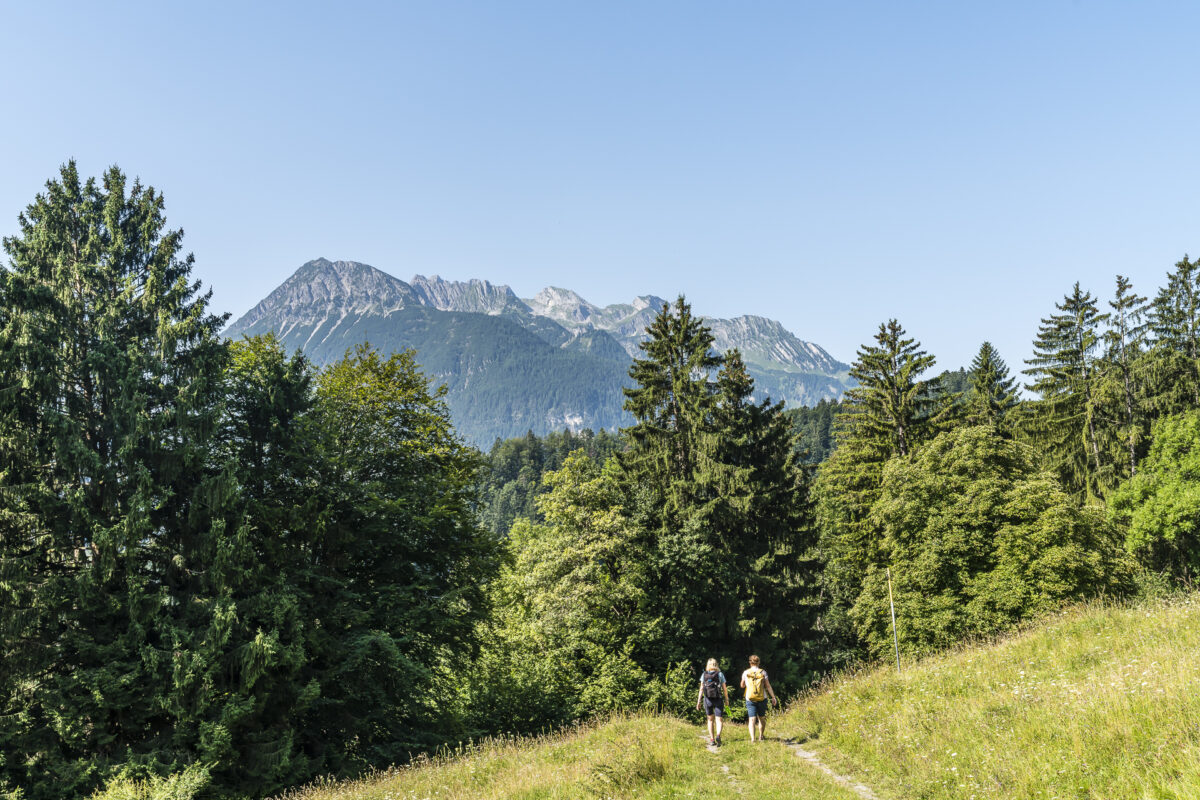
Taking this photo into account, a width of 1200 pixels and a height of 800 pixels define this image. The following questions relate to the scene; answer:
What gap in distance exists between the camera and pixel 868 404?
109 feet

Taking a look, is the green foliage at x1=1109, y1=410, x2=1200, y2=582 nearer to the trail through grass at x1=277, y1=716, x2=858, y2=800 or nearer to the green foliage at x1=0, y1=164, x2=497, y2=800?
the trail through grass at x1=277, y1=716, x2=858, y2=800

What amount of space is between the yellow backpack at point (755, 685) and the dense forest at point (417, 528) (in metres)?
9.43

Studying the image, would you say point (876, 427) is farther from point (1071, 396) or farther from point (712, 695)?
point (712, 695)

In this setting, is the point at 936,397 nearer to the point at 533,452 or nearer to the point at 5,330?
the point at 5,330

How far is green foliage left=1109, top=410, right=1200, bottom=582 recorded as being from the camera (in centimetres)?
2991

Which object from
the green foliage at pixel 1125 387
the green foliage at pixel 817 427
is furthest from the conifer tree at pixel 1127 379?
the green foliage at pixel 817 427

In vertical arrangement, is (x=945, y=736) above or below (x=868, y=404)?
below

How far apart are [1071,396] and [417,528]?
1486 inches

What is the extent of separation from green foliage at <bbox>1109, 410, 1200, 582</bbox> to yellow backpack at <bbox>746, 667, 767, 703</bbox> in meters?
29.6

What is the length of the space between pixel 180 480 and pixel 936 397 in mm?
34093

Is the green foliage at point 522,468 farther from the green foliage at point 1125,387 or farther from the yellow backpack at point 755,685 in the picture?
the yellow backpack at point 755,685

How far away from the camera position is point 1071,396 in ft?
120

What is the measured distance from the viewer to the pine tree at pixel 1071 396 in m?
36.2

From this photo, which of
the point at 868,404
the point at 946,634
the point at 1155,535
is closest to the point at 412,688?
the point at 946,634
